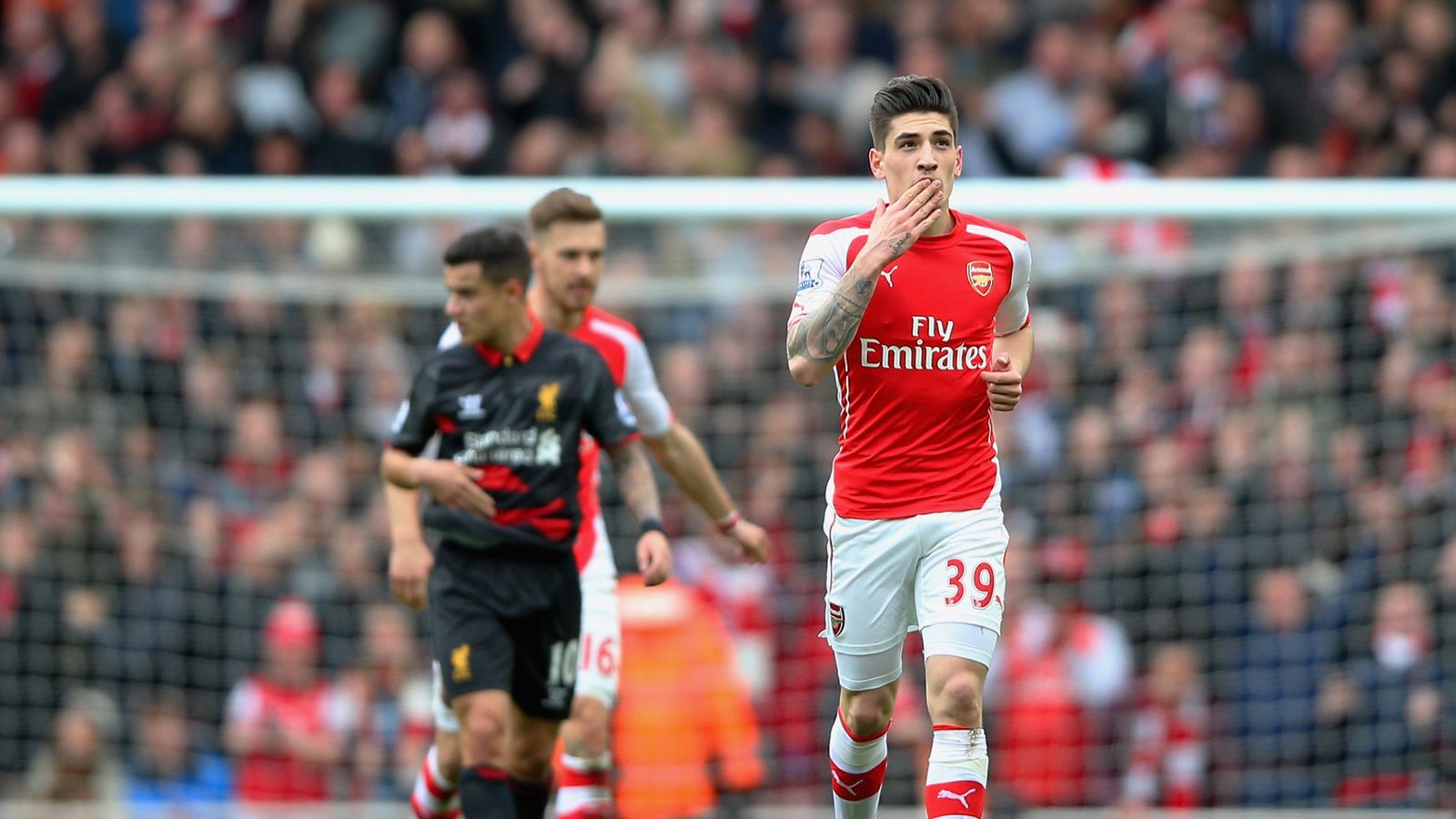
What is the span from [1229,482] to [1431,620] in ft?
3.81

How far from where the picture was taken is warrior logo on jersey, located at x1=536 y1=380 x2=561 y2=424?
23.1 feet

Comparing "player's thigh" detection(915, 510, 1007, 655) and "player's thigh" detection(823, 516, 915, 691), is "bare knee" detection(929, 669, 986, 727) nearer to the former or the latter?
"player's thigh" detection(915, 510, 1007, 655)

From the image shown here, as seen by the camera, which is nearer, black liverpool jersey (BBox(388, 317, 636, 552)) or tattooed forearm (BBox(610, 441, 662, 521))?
black liverpool jersey (BBox(388, 317, 636, 552))

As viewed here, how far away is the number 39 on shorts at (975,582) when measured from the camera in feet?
19.6

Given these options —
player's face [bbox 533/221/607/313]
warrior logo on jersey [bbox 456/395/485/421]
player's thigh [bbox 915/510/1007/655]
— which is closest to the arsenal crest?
player's thigh [bbox 915/510/1007/655]

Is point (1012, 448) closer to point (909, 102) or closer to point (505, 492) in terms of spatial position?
point (505, 492)

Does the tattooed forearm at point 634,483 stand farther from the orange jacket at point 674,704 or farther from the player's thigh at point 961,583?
the orange jacket at point 674,704

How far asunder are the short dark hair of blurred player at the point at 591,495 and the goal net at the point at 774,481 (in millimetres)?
1986

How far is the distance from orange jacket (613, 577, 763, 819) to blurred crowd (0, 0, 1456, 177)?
3784 mm

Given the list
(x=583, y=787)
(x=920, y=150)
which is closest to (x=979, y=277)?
(x=920, y=150)

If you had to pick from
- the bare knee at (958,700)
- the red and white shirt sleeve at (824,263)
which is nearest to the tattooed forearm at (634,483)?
the red and white shirt sleeve at (824,263)

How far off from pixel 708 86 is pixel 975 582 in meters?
7.93

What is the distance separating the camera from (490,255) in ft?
23.0

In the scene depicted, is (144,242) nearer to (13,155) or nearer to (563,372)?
(13,155)
